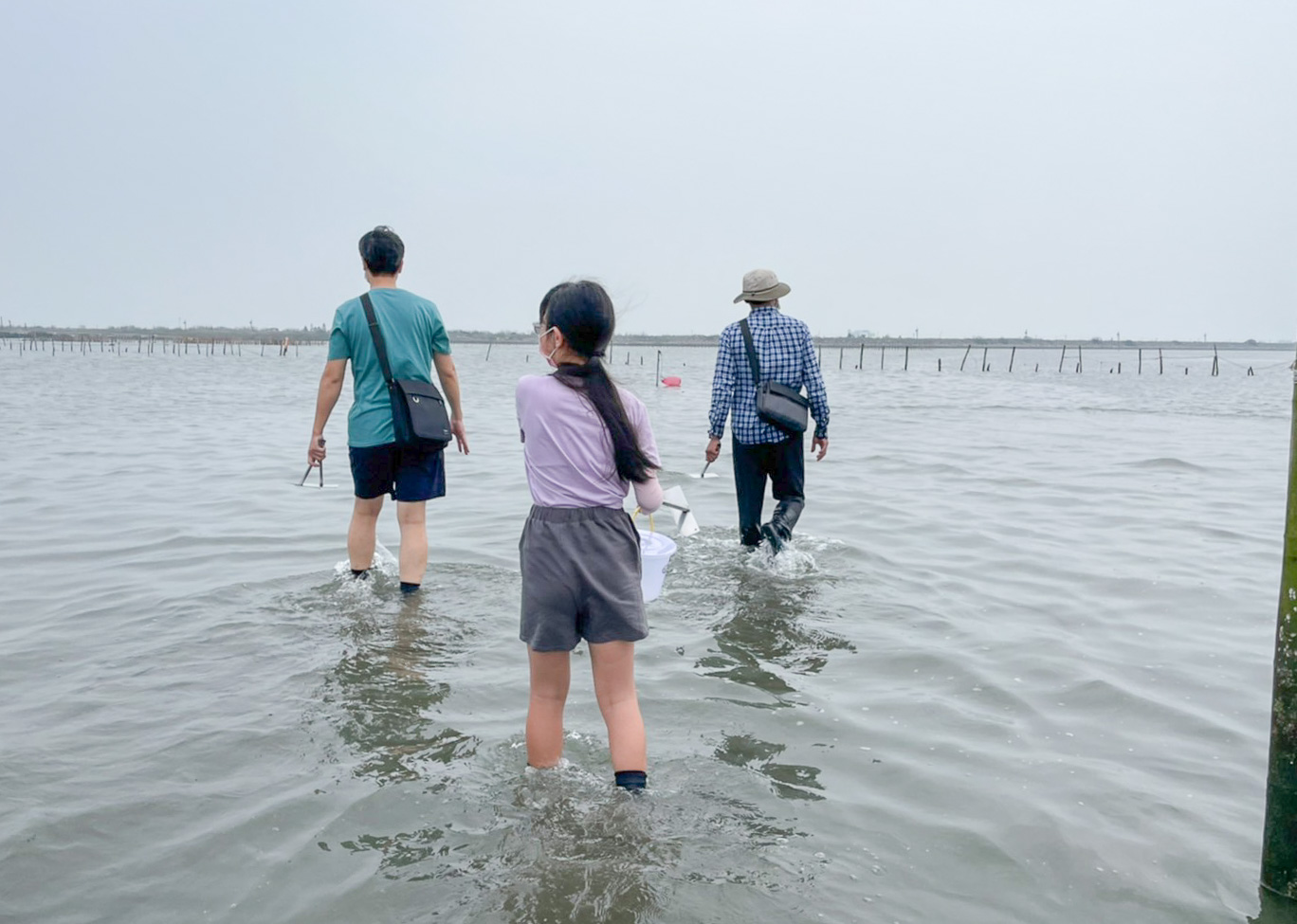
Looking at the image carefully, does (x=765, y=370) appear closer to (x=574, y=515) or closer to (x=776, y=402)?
(x=776, y=402)

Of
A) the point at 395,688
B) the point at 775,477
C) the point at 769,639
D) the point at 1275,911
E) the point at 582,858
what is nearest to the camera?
the point at 1275,911

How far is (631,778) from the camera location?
3418 mm

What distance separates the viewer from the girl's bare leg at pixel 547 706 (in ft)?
11.1

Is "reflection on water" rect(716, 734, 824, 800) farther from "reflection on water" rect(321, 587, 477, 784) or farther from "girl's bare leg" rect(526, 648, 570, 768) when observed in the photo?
"reflection on water" rect(321, 587, 477, 784)

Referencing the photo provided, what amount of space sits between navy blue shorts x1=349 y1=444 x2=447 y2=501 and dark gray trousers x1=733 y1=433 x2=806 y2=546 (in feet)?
6.95

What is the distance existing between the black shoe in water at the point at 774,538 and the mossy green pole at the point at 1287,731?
409cm

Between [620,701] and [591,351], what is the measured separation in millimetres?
1142

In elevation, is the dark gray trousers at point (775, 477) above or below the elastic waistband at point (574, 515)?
below

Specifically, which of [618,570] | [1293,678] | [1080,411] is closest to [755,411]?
[618,570]

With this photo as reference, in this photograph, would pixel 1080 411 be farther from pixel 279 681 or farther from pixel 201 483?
pixel 279 681

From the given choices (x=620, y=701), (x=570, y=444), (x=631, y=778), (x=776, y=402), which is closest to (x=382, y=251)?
(x=776, y=402)

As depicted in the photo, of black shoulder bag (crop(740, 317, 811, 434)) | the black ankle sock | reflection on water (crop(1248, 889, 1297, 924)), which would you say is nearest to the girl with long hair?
the black ankle sock

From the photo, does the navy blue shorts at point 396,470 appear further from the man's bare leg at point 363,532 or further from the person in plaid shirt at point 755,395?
the person in plaid shirt at point 755,395

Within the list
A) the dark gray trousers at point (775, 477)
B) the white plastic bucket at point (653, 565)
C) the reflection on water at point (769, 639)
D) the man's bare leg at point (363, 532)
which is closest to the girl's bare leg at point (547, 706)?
the white plastic bucket at point (653, 565)
